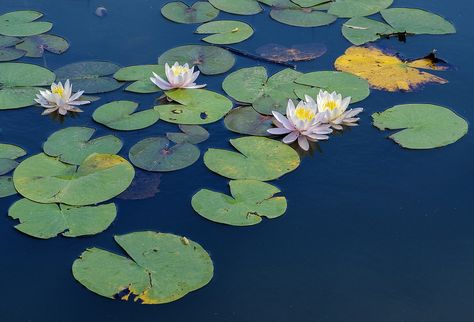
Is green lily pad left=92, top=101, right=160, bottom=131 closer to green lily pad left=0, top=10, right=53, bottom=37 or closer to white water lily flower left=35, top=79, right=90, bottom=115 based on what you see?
white water lily flower left=35, top=79, right=90, bottom=115

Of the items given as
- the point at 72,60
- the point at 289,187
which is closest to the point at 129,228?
the point at 289,187

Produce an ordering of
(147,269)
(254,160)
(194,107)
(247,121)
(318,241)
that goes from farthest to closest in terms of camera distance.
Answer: (194,107) < (247,121) < (254,160) < (318,241) < (147,269)

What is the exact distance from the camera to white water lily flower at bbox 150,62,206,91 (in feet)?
17.6

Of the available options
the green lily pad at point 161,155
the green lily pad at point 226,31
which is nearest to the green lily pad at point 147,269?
the green lily pad at point 161,155

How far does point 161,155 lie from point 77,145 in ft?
2.01

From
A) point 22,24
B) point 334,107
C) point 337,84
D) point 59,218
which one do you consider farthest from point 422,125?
point 22,24

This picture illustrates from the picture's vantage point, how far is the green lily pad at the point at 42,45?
238 inches

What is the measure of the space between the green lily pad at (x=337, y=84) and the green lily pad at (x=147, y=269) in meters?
1.85

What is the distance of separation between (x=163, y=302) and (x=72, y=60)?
2.93m

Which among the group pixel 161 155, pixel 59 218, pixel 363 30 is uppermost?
pixel 363 30

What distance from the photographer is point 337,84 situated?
5.43m

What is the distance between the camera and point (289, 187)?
4516 millimetres

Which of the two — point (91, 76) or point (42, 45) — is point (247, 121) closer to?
point (91, 76)

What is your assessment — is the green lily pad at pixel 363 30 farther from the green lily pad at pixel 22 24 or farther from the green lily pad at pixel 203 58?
the green lily pad at pixel 22 24
